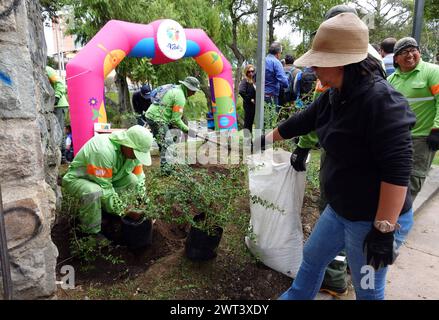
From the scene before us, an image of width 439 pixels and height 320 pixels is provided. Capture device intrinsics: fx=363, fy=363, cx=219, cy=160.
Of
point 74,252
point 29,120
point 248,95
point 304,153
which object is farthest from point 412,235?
point 248,95

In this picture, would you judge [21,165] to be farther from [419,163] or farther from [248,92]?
[248,92]

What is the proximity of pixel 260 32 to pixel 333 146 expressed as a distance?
235 cm

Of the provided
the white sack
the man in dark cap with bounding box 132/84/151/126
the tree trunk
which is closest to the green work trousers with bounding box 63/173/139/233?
the white sack

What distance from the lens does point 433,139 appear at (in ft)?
9.82

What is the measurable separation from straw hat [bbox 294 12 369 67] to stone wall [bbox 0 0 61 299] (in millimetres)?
1199

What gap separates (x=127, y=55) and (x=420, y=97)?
4.58 m

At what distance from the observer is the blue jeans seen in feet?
5.66

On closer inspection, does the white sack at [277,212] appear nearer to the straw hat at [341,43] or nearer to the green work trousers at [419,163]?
the straw hat at [341,43]

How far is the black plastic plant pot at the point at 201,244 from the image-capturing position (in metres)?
2.51

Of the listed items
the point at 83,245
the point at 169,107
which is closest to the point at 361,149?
the point at 83,245

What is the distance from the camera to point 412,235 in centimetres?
355

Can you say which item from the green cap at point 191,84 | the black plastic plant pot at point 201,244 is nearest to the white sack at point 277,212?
the black plastic plant pot at point 201,244

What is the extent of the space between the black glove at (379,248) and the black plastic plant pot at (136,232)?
5.50ft
